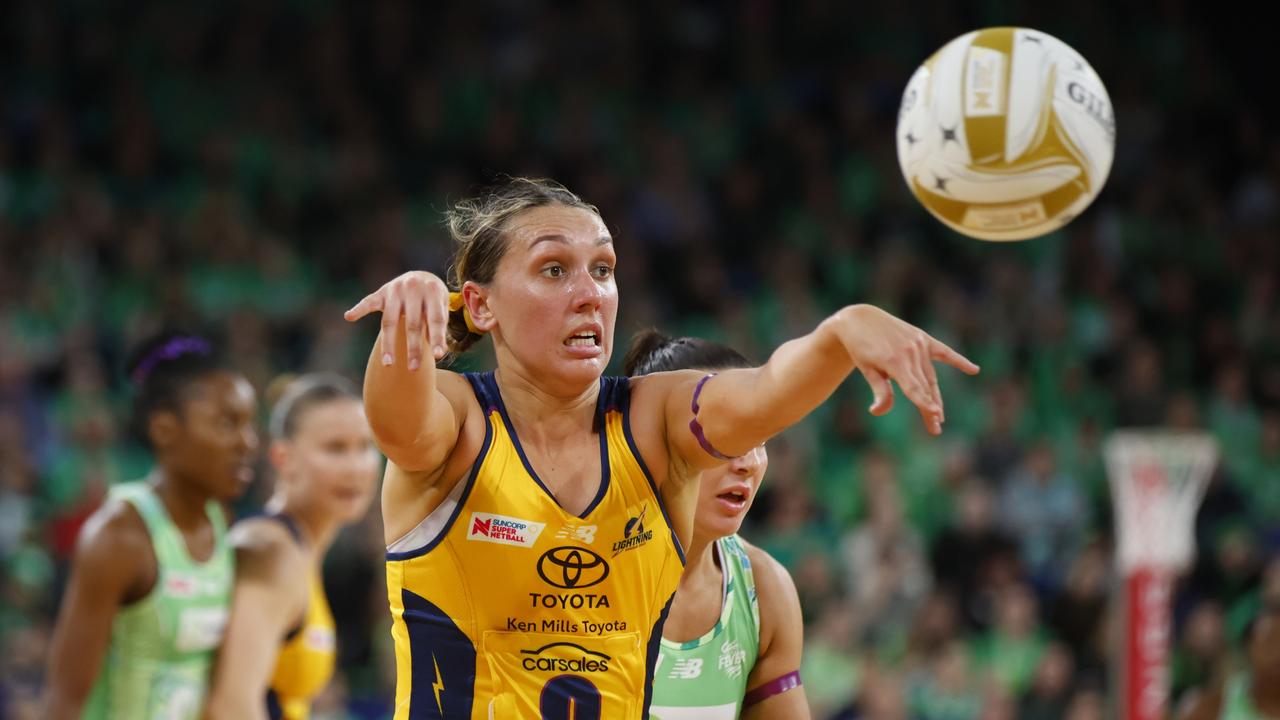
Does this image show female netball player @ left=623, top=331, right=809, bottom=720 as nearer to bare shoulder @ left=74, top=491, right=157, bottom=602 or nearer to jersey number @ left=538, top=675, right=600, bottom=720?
jersey number @ left=538, top=675, right=600, bottom=720

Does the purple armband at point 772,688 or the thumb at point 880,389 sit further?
the purple armband at point 772,688

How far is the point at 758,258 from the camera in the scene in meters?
12.7

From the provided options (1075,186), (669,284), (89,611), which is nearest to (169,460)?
(89,611)

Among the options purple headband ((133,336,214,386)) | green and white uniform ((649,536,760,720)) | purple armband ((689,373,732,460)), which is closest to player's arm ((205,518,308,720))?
purple headband ((133,336,214,386))

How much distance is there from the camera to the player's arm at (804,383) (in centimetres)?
281

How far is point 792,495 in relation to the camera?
10.2 m

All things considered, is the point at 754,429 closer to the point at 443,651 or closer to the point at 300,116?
the point at 443,651

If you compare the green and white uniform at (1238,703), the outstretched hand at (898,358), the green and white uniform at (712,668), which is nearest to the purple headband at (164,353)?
the green and white uniform at (712,668)

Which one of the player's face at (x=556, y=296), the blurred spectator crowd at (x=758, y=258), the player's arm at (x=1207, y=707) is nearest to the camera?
the player's face at (x=556, y=296)

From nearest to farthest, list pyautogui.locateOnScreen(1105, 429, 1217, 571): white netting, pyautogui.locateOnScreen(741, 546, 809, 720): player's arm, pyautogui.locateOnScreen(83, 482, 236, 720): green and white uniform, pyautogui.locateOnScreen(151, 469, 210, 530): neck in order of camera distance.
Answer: pyautogui.locateOnScreen(741, 546, 809, 720): player's arm
pyautogui.locateOnScreen(83, 482, 236, 720): green and white uniform
pyautogui.locateOnScreen(151, 469, 210, 530): neck
pyautogui.locateOnScreen(1105, 429, 1217, 571): white netting

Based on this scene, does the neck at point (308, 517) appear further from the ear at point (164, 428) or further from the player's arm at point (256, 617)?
the ear at point (164, 428)

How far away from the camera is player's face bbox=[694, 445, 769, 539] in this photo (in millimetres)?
4012

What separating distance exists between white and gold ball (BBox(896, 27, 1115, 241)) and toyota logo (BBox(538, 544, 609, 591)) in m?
1.35

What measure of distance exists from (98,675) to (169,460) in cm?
78
